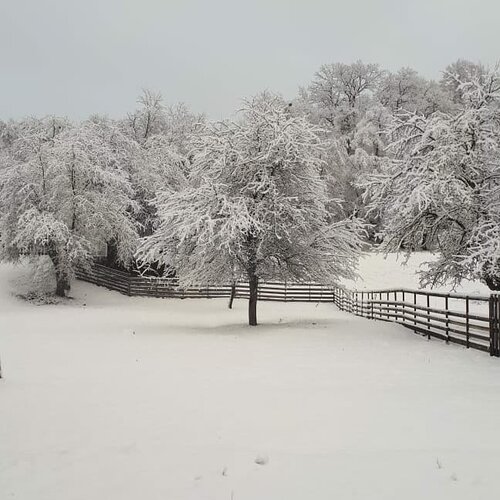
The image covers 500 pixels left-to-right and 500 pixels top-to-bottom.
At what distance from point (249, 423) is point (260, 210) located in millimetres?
11834

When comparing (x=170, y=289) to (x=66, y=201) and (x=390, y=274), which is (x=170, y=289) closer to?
(x=66, y=201)

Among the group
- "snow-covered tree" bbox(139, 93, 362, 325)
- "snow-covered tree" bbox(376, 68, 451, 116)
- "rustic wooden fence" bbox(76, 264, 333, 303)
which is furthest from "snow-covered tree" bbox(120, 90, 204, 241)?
"snow-covered tree" bbox(376, 68, 451, 116)

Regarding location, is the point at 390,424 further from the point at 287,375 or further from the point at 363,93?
the point at 363,93

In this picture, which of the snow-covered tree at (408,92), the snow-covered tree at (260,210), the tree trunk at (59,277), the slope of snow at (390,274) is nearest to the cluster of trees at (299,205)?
the snow-covered tree at (260,210)

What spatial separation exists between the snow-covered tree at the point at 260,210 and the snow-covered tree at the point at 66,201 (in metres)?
10.9

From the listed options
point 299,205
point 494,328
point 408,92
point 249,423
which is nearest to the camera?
point 249,423

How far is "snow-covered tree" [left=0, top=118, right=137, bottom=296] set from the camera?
90.7 ft

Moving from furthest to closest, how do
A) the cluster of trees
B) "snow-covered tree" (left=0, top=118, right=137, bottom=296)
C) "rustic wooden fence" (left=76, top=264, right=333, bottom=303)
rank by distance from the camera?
"rustic wooden fence" (left=76, top=264, right=333, bottom=303)
"snow-covered tree" (left=0, top=118, right=137, bottom=296)
the cluster of trees

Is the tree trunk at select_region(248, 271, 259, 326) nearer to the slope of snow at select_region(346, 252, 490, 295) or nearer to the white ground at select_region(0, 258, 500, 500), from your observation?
the white ground at select_region(0, 258, 500, 500)

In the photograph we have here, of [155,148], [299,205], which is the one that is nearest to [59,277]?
[155,148]

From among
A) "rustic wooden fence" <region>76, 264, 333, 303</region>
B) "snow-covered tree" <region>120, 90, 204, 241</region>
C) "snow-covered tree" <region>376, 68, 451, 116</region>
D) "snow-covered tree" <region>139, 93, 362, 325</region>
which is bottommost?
"rustic wooden fence" <region>76, 264, 333, 303</region>

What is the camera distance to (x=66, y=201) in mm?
28672

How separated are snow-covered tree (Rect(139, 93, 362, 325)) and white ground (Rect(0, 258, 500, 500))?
5515mm

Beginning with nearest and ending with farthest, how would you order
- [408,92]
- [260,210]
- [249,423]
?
[249,423] → [260,210] → [408,92]
